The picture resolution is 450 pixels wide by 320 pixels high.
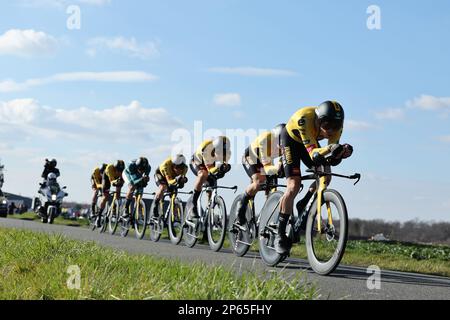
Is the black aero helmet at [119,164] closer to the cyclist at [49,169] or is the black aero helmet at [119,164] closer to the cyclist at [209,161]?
the cyclist at [209,161]

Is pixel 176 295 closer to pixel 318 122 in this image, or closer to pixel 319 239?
pixel 319 239

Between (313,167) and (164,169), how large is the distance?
751cm

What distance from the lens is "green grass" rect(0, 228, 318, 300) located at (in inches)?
195

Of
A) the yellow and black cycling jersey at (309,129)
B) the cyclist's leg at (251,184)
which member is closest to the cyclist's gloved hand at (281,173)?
the cyclist's leg at (251,184)

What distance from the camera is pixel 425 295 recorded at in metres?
6.18

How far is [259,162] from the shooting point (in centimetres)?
1021

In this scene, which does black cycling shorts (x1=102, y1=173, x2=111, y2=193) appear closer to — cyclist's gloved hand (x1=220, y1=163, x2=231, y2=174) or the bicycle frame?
cyclist's gloved hand (x1=220, y1=163, x2=231, y2=174)

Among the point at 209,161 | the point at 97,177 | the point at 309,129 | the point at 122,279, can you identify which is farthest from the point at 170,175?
the point at 122,279

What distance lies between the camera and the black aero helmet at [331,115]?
293 inches

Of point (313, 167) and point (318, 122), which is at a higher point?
point (318, 122)

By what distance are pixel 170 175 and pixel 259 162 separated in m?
5.09

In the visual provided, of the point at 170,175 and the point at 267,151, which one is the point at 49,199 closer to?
the point at 170,175

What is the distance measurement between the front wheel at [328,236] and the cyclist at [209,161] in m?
4.41
